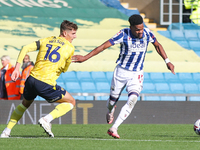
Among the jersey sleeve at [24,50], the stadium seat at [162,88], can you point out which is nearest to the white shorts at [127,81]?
the jersey sleeve at [24,50]

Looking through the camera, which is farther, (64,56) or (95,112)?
(95,112)

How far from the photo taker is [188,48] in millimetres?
17203

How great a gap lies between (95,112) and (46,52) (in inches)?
189

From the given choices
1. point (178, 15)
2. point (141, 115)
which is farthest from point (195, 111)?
point (178, 15)

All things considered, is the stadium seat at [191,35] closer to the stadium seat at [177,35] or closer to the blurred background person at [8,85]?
the stadium seat at [177,35]

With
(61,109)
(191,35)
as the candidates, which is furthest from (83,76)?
(61,109)

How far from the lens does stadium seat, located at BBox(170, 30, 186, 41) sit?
17.8 metres

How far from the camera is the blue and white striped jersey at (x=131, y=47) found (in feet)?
21.7

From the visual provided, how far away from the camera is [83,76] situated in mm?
14742

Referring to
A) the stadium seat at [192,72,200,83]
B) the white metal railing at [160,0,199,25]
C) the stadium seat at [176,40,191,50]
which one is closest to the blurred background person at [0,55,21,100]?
the stadium seat at [192,72,200,83]

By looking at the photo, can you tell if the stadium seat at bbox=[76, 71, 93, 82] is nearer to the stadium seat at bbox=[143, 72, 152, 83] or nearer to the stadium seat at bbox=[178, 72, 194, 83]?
the stadium seat at bbox=[143, 72, 152, 83]

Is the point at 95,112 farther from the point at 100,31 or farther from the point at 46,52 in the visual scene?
the point at 100,31

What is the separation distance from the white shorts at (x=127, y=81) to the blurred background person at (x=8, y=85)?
176 inches

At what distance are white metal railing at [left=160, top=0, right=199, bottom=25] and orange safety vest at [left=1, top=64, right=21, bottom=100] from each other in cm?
952
